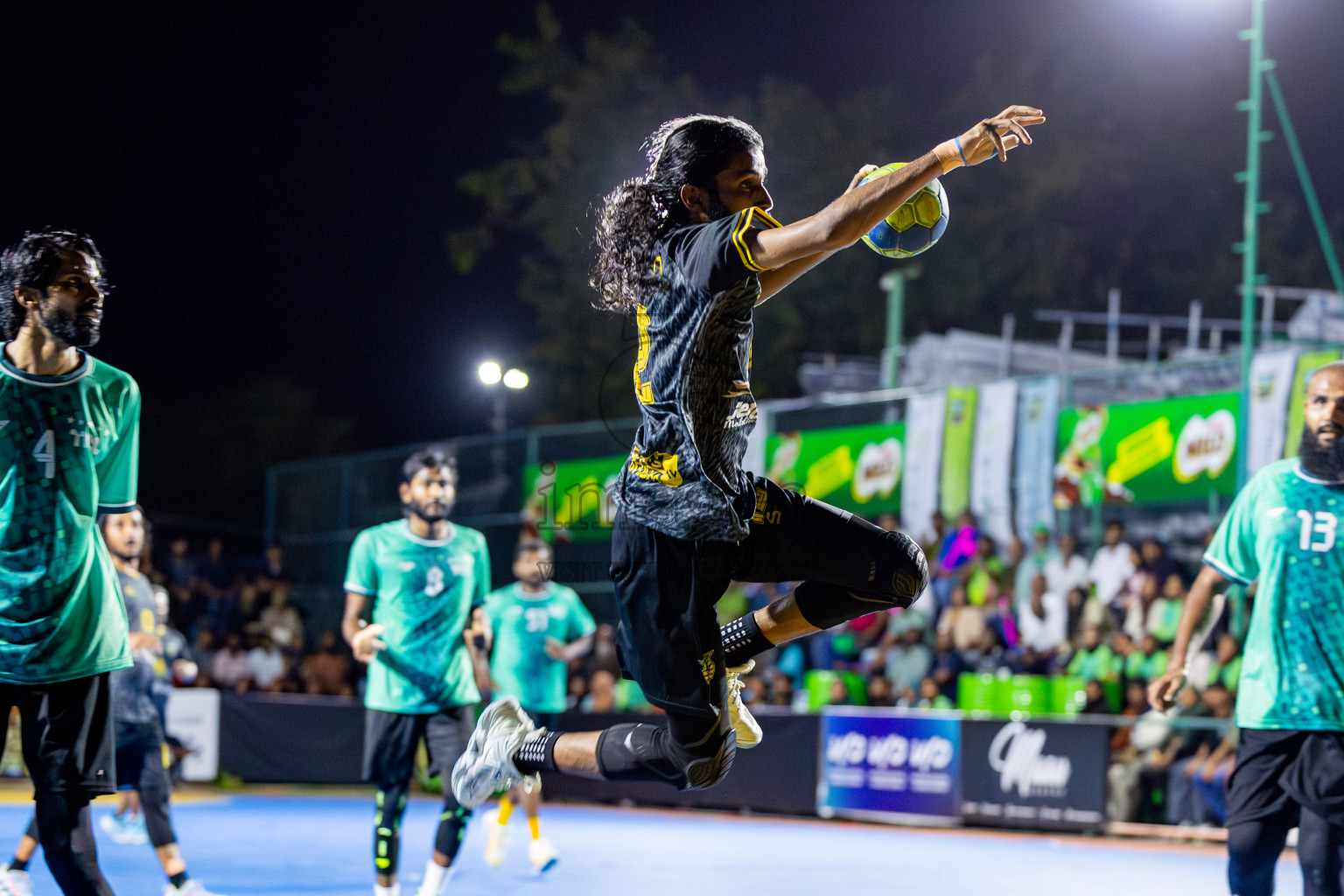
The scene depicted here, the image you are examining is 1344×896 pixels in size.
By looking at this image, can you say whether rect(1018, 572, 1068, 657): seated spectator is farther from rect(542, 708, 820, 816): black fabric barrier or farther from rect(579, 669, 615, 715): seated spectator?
rect(579, 669, 615, 715): seated spectator

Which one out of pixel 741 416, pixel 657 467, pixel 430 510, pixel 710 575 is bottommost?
pixel 710 575

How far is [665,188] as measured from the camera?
170 inches

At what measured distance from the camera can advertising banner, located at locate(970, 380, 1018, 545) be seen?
15391 mm

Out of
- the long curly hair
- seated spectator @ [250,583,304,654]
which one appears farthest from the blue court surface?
seated spectator @ [250,583,304,654]

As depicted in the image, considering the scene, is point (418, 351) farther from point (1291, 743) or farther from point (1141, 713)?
point (1291, 743)

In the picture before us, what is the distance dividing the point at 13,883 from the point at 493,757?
2271 millimetres

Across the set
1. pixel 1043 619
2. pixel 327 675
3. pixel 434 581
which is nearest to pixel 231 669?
pixel 327 675

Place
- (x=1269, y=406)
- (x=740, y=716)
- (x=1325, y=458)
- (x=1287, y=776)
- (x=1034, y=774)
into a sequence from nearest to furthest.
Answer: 1. (x=740, y=716)
2. (x=1287, y=776)
3. (x=1325, y=458)
4. (x=1034, y=774)
5. (x=1269, y=406)

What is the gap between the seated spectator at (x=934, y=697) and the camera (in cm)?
1435

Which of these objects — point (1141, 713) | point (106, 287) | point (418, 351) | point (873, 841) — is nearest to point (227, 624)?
point (873, 841)

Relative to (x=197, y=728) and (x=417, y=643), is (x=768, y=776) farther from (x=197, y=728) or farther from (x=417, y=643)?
(x=417, y=643)

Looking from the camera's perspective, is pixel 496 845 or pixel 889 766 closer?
pixel 496 845

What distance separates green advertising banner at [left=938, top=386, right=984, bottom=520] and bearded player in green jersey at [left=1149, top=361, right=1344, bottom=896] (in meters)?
10.3

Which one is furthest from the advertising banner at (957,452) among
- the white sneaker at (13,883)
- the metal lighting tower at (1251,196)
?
the white sneaker at (13,883)
